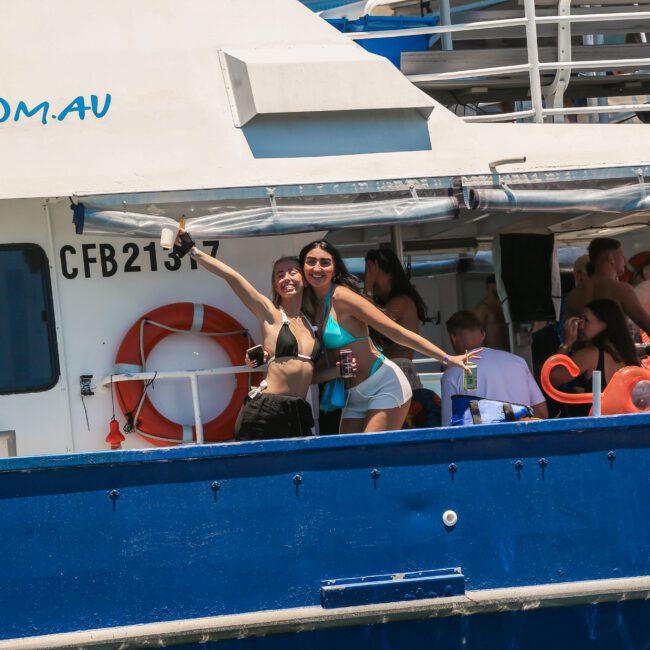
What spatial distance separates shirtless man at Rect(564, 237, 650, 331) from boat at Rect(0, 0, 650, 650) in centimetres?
88

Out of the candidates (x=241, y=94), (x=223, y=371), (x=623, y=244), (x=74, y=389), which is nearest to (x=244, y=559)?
(x=223, y=371)

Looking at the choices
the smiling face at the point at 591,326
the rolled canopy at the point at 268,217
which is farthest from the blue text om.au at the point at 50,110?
the smiling face at the point at 591,326

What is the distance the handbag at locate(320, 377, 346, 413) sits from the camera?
17.4 feet

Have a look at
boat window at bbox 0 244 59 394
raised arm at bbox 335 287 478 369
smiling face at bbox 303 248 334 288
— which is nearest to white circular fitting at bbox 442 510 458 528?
raised arm at bbox 335 287 478 369

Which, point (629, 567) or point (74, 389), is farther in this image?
point (74, 389)

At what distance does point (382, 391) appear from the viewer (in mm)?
5316

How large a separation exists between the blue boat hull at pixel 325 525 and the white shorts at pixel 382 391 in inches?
21.6

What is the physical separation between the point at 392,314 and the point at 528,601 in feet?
6.27

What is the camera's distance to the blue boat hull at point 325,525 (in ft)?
15.1

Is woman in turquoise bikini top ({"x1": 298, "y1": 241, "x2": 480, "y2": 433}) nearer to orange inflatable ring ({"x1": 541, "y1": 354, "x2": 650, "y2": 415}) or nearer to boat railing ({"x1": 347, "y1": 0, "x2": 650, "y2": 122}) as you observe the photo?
orange inflatable ring ({"x1": 541, "y1": 354, "x2": 650, "y2": 415})

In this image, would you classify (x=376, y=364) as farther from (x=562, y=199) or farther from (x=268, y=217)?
(x=562, y=199)

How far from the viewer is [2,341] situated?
538 cm

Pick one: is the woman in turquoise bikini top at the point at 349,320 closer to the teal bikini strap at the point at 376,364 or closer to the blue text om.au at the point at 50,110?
the teal bikini strap at the point at 376,364

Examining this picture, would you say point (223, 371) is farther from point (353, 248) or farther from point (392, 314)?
point (353, 248)
